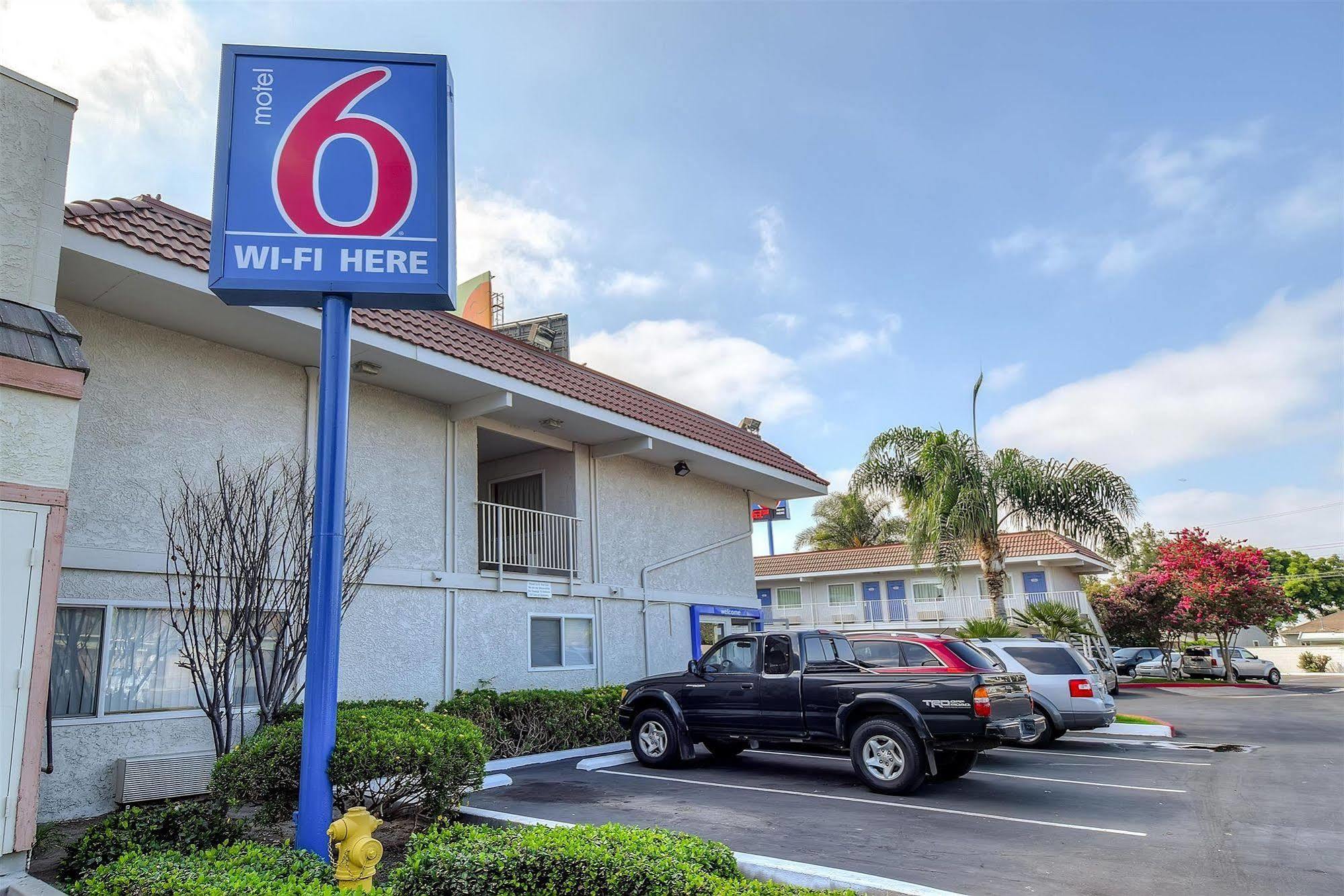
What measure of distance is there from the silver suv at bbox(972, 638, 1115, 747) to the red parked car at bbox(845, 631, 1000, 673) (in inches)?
141

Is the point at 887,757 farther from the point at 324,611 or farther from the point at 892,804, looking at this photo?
the point at 324,611

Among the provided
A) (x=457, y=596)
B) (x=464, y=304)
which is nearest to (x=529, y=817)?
(x=457, y=596)

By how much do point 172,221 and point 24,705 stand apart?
21.0ft

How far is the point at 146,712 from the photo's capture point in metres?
9.39

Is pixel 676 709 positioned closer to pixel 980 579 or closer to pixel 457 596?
pixel 457 596

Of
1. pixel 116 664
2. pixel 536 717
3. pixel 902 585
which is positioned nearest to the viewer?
pixel 116 664

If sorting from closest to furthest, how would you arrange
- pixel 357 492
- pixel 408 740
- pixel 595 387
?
pixel 408 740 → pixel 357 492 → pixel 595 387

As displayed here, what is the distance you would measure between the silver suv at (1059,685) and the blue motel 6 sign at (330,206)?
1075cm

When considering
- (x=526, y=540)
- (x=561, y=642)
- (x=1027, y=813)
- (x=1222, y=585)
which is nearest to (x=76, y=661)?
→ (x=526, y=540)

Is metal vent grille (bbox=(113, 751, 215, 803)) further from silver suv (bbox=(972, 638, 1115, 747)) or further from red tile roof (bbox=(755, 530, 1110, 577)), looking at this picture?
red tile roof (bbox=(755, 530, 1110, 577))

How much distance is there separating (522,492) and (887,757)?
378 inches

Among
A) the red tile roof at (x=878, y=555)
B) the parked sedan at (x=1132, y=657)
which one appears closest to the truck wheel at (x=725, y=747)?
the red tile roof at (x=878, y=555)

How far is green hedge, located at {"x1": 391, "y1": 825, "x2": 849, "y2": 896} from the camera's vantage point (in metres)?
4.40

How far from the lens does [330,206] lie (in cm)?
587
